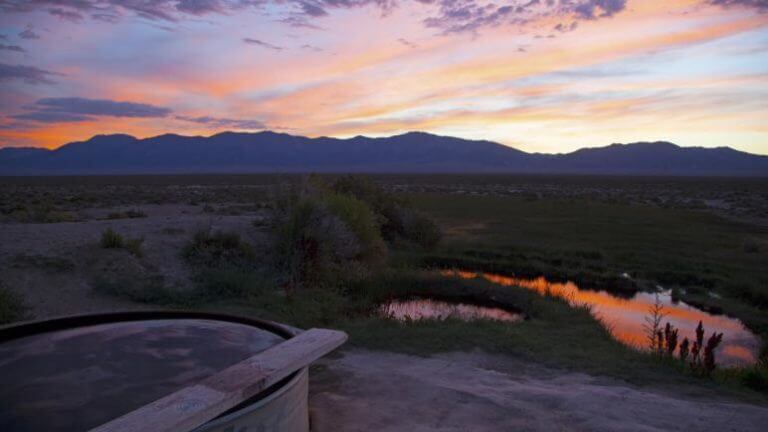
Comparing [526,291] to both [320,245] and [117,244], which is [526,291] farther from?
[117,244]

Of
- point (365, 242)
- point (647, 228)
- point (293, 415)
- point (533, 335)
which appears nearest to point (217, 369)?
point (293, 415)

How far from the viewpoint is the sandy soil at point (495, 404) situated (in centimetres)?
519

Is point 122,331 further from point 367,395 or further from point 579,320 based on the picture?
point 579,320

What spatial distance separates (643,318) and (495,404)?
7908mm

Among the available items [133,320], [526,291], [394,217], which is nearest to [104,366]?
[133,320]

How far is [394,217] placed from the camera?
2055 centimetres

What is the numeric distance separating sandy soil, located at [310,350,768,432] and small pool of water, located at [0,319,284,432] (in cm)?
118

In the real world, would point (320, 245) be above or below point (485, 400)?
above

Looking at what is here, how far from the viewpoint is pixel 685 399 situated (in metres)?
6.29

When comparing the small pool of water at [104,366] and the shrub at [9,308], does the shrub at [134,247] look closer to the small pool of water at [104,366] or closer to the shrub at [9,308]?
the shrub at [9,308]

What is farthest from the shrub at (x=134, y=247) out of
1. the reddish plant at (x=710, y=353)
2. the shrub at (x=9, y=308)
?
the reddish plant at (x=710, y=353)

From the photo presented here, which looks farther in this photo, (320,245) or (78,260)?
(320,245)

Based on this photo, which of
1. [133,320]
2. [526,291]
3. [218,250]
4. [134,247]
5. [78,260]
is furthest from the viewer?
[218,250]

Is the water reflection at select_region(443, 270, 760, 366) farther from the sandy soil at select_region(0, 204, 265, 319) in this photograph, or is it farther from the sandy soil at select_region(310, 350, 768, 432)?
the sandy soil at select_region(0, 204, 265, 319)
